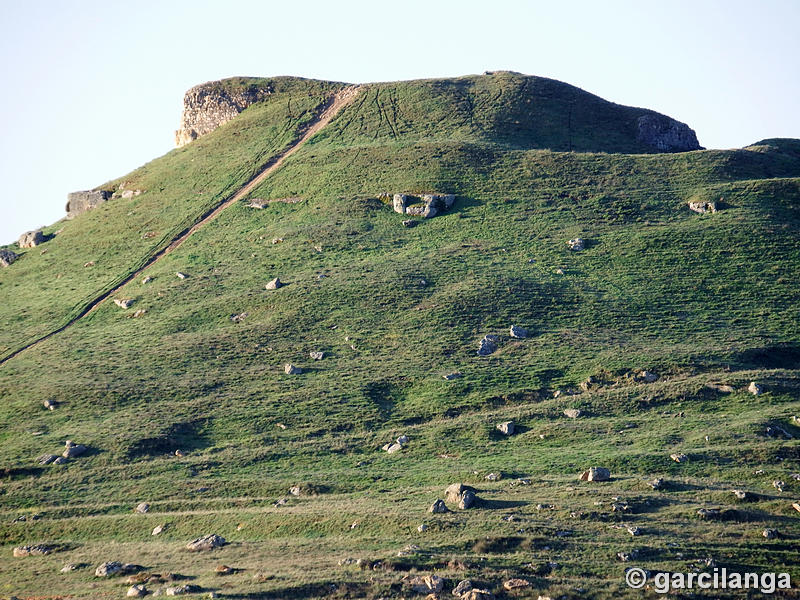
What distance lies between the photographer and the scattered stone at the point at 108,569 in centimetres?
2764

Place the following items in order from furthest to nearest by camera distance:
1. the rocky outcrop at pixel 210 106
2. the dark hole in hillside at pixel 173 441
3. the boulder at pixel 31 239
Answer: the rocky outcrop at pixel 210 106 → the boulder at pixel 31 239 → the dark hole in hillside at pixel 173 441

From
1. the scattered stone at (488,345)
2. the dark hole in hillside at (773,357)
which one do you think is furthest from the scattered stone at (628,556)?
the dark hole in hillside at (773,357)

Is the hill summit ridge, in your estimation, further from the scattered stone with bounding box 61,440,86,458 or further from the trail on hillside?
the scattered stone with bounding box 61,440,86,458

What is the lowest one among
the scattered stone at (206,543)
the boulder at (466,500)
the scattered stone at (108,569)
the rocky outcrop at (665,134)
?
the scattered stone at (108,569)

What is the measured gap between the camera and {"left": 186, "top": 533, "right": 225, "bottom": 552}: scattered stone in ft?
96.9

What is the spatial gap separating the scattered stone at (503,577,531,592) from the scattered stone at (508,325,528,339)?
25141 mm

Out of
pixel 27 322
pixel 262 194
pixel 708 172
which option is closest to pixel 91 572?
pixel 27 322

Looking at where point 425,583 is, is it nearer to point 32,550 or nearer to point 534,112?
point 32,550

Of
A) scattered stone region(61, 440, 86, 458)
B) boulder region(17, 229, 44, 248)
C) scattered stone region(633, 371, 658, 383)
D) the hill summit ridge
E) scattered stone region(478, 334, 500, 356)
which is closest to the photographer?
scattered stone region(61, 440, 86, 458)

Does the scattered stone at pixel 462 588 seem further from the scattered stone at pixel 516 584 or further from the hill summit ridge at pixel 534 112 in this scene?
the hill summit ridge at pixel 534 112

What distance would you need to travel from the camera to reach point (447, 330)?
162ft

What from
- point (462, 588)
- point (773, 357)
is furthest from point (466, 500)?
point (773, 357)

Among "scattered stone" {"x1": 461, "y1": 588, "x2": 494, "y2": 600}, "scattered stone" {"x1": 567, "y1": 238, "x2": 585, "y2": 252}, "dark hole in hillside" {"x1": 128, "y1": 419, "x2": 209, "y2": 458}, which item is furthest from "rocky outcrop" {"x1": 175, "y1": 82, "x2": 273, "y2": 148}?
"scattered stone" {"x1": 461, "y1": 588, "x2": 494, "y2": 600}

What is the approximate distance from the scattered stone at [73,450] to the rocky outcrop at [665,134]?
62.9 metres
